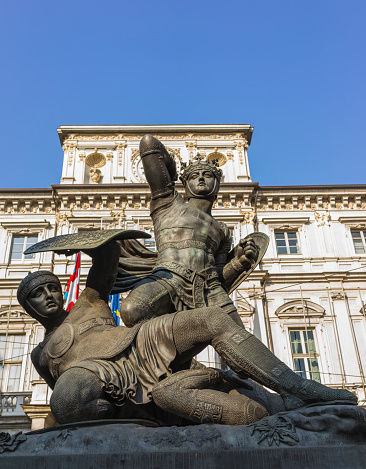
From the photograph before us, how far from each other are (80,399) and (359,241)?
86.1ft

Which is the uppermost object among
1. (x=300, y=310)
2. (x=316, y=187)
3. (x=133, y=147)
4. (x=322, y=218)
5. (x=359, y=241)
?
(x=133, y=147)

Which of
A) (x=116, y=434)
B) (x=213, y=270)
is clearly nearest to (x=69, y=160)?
(x=213, y=270)

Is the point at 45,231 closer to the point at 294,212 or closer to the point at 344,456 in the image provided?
the point at 294,212

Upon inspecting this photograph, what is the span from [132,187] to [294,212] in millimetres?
8318

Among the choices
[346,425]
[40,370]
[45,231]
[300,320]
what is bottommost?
[346,425]

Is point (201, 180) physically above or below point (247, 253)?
above

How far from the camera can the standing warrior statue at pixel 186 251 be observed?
4246 mm

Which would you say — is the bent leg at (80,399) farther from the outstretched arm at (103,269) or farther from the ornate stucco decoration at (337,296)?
Result: the ornate stucco decoration at (337,296)

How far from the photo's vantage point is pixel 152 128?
101 feet

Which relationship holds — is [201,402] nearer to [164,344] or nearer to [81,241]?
[164,344]

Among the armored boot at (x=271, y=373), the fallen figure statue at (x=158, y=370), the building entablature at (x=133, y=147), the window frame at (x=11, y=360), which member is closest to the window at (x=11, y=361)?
the window frame at (x=11, y=360)

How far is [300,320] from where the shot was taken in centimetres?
2522

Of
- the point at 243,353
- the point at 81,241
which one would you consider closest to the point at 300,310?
the point at 81,241

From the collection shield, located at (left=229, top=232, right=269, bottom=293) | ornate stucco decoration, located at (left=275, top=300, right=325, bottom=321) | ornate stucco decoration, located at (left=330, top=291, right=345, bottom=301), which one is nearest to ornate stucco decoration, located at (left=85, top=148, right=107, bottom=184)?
ornate stucco decoration, located at (left=275, top=300, right=325, bottom=321)
